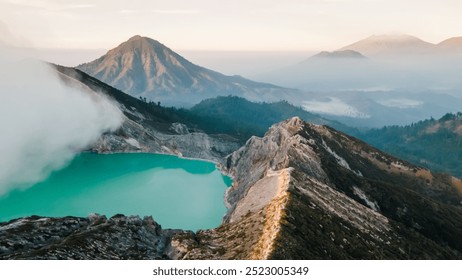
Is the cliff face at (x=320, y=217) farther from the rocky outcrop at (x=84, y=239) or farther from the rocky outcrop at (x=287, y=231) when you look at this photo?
the rocky outcrop at (x=84, y=239)

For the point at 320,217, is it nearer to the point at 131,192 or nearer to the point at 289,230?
the point at 289,230

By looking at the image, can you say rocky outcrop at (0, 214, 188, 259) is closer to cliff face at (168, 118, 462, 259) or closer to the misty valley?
the misty valley

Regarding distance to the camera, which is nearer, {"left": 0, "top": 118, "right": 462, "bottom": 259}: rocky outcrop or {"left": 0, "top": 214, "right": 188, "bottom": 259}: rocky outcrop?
{"left": 0, "top": 118, "right": 462, "bottom": 259}: rocky outcrop

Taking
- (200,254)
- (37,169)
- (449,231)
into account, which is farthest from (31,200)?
(449,231)

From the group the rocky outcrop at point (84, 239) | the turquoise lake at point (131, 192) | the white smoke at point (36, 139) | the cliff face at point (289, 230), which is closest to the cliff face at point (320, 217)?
the cliff face at point (289, 230)

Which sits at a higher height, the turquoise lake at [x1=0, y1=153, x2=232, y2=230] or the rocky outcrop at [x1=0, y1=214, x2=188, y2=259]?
the rocky outcrop at [x1=0, y1=214, x2=188, y2=259]

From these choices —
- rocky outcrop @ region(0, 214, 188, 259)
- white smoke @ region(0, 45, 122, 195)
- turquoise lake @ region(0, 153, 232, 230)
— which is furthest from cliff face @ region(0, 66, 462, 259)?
white smoke @ region(0, 45, 122, 195)

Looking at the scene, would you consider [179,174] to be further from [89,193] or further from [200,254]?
[200,254]

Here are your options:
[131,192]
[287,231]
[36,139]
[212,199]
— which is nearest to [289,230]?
[287,231]
